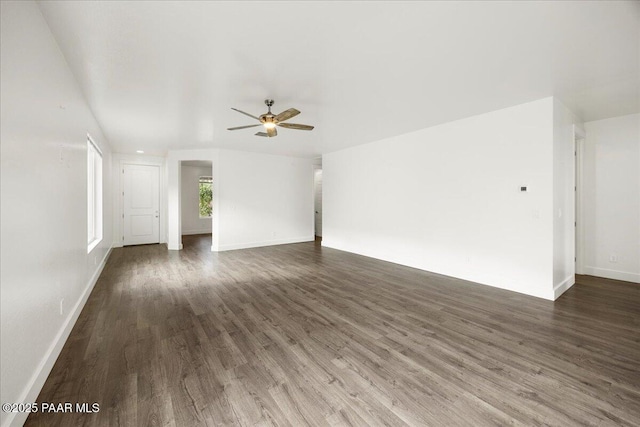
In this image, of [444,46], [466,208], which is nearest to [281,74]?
[444,46]

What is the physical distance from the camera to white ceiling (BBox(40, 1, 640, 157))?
6.29 feet

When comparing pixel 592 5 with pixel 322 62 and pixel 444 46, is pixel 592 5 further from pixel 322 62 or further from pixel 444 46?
pixel 322 62

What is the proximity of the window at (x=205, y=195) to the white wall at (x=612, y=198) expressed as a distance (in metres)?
10.9

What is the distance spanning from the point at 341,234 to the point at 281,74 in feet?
15.8

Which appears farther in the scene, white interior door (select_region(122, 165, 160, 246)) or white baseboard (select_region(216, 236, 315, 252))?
white interior door (select_region(122, 165, 160, 246))

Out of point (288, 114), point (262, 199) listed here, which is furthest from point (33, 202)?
point (262, 199)

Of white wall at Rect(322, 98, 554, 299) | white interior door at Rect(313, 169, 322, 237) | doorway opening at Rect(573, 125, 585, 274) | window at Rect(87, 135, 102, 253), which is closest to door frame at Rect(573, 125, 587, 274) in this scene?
doorway opening at Rect(573, 125, 585, 274)

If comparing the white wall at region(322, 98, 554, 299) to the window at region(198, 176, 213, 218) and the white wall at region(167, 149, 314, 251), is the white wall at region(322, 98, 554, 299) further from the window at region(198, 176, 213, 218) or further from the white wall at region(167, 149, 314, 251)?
the window at region(198, 176, 213, 218)

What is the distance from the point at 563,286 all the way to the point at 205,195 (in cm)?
1077

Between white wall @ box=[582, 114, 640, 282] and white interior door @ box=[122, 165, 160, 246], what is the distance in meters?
10.3

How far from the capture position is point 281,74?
9.23 feet

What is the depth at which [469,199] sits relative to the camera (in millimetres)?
4215

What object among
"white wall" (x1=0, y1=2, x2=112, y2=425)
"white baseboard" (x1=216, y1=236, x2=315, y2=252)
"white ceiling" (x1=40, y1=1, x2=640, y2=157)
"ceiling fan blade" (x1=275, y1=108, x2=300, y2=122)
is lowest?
"white baseboard" (x1=216, y1=236, x2=315, y2=252)

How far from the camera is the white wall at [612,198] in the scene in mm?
4074
